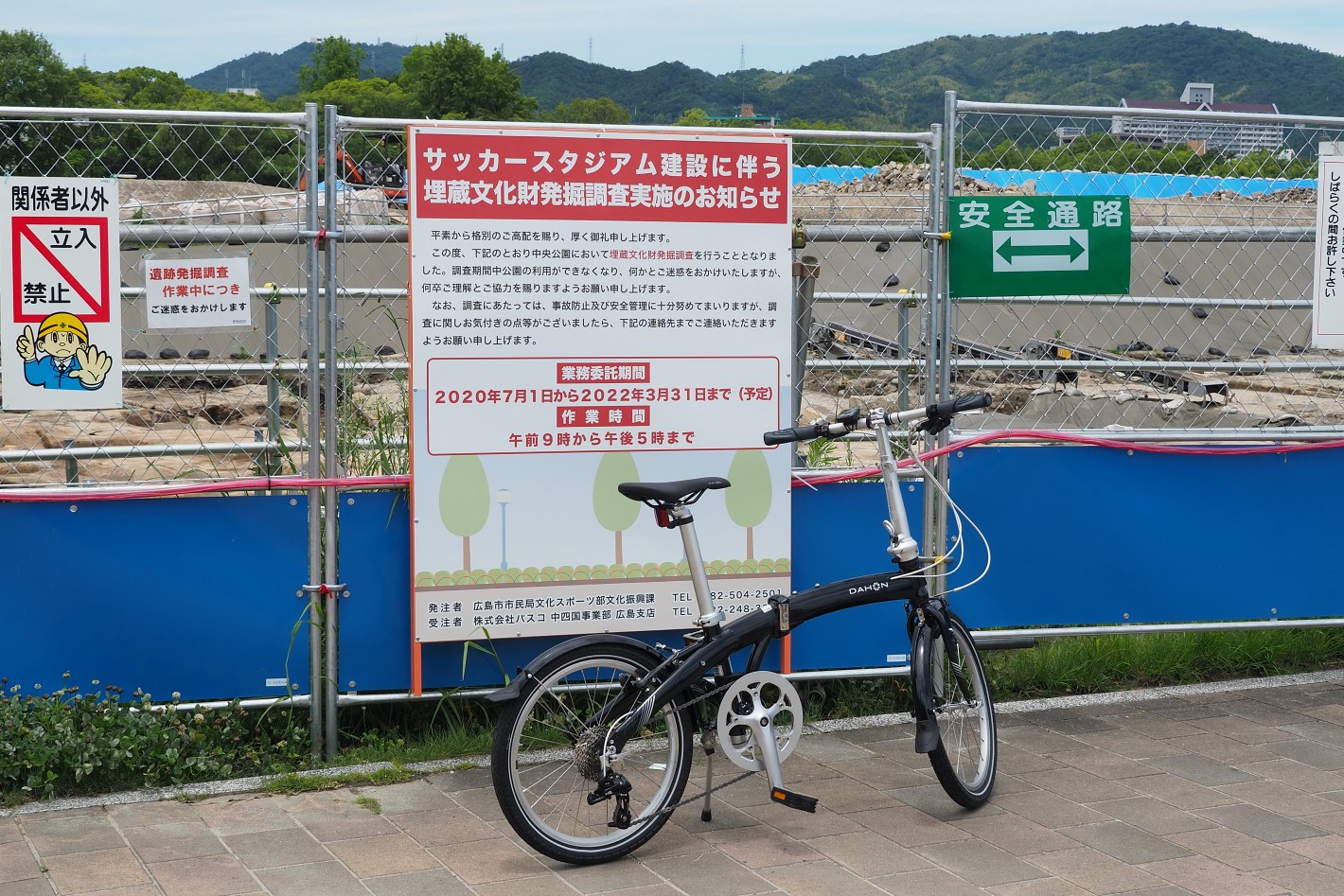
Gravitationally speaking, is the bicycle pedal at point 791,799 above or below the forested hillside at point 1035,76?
below

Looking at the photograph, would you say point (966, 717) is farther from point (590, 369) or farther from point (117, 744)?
point (117, 744)

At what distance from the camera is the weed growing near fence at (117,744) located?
423 cm

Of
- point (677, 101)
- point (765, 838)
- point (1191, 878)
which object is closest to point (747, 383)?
point (765, 838)

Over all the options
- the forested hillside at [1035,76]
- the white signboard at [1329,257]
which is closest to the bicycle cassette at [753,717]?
the white signboard at [1329,257]

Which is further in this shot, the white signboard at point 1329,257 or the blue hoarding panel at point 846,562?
the white signboard at point 1329,257

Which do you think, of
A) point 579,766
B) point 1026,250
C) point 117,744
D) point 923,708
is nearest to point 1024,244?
point 1026,250

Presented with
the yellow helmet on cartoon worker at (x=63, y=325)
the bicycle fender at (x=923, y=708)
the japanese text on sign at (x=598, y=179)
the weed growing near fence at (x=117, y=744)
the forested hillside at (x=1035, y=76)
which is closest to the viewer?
the bicycle fender at (x=923, y=708)

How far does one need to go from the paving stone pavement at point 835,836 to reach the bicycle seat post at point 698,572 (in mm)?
670

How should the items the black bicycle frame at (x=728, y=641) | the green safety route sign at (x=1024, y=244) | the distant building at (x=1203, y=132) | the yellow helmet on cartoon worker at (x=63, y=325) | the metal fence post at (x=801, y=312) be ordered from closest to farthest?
the black bicycle frame at (x=728, y=641) < the yellow helmet on cartoon worker at (x=63, y=325) < the green safety route sign at (x=1024, y=244) < the metal fence post at (x=801, y=312) < the distant building at (x=1203, y=132)

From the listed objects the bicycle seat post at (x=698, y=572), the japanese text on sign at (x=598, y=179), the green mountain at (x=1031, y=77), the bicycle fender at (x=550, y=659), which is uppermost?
the green mountain at (x=1031, y=77)

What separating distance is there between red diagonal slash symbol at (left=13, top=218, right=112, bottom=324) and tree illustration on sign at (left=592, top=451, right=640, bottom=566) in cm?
170

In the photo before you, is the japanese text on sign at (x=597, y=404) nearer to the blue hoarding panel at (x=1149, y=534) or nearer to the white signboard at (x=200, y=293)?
the white signboard at (x=200, y=293)

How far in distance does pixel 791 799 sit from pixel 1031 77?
109 metres

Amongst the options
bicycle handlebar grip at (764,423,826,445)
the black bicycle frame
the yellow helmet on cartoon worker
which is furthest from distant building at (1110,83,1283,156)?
the yellow helmet on cartoon worker
